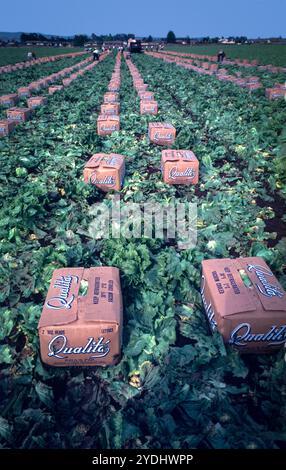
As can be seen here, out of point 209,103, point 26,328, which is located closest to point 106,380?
point 26,328

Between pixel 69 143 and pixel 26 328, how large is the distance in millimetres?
7392

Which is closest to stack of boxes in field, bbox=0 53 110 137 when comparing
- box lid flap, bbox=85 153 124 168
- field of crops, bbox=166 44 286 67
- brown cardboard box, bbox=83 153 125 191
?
box lid flap, bbox=85 153 124 168

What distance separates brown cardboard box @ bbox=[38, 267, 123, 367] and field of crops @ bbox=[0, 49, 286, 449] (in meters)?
0.17

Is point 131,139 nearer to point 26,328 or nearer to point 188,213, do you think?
point 188,213

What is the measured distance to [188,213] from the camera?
628 cm

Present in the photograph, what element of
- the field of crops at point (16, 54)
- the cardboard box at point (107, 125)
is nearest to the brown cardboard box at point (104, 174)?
the cardboard box at point (107, 125)

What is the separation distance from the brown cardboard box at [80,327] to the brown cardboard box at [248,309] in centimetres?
98

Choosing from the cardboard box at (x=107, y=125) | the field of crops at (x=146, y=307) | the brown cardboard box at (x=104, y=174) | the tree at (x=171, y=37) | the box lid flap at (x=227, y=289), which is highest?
the tree at (x=171, y=37)

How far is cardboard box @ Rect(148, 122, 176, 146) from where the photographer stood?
9.80 m

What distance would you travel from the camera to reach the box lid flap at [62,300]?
10.8 feet

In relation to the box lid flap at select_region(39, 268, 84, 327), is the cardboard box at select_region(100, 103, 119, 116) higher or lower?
higher

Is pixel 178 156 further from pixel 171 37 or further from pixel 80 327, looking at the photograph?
pixel 171 37

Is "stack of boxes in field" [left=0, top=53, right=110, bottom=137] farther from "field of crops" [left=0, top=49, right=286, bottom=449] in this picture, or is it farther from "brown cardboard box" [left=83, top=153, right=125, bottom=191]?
"brown cardboard box" [left=83, top=153, right=125, bottom=191]

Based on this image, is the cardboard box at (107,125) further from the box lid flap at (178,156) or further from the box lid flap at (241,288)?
the box lid flap at (241,288)
